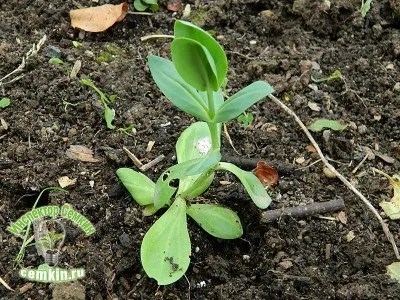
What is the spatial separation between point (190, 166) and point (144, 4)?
1.05 metres

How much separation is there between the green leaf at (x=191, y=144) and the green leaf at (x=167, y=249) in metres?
0.14

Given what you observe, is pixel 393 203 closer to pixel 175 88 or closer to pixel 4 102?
pixel 175 88

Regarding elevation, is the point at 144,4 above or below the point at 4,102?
above

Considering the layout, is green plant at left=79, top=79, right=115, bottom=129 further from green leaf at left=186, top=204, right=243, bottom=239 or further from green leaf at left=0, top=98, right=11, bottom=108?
green leaf at left=186, top=204, right=243, bottom=239

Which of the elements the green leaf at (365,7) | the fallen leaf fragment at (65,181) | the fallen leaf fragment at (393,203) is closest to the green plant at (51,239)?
the fallen leaf fragment at (65,181)

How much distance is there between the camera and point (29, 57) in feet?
7.34

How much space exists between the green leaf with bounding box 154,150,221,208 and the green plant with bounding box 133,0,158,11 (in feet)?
3.12

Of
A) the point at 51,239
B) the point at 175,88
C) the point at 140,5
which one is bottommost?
the point at 51,239

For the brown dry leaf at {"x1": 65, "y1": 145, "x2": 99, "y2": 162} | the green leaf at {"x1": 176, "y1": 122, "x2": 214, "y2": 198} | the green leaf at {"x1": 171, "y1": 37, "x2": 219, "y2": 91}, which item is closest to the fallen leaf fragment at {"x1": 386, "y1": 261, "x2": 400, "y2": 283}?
the green leaf at {"x1": 176, "y1": 122, "x2": 214, "y2": 198}

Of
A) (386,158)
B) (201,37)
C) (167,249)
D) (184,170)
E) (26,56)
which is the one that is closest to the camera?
(201,37)

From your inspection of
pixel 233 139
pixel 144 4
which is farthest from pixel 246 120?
pixel 144 4

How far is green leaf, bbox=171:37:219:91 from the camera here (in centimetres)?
148

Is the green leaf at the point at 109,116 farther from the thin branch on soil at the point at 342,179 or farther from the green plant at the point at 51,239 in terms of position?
the thin branch on soil at the point at 342,179

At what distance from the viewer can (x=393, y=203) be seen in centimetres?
196
